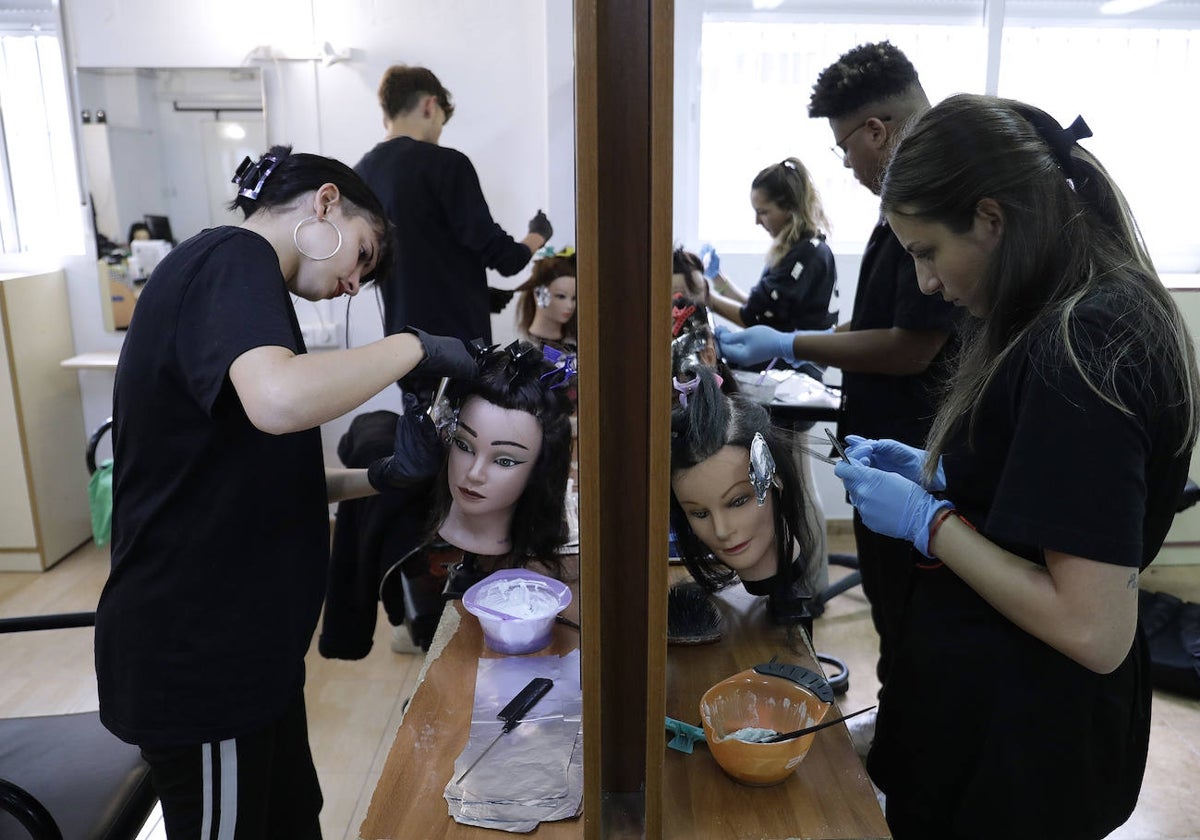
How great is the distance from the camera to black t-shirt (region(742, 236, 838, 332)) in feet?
8.94

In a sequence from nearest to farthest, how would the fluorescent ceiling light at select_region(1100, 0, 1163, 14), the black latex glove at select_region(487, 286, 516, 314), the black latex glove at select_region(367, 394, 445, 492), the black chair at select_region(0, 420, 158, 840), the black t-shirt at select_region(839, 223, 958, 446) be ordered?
the black chair at select_region(0, 420, 158, 840), the black latex glove at select_region(367, 394, 445, 492), the black t-shirt at select_region(839, 223, 958, 446), the black latex glove at select_region(487, 286, 516, 314), the fluorescent ceiling light at select_region(1100, 0, 1163, 14)

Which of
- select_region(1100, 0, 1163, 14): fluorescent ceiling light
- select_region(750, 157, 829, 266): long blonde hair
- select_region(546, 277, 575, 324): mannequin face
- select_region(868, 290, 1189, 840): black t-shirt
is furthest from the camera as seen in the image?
select_region(1100, 0, 1163, 14): fluorescent ceiling light

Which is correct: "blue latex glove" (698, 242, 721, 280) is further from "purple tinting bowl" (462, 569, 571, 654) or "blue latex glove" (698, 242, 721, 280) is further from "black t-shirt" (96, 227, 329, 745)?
"black t-shirt" (96, 227, 329, 745)

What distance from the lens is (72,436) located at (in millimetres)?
3600

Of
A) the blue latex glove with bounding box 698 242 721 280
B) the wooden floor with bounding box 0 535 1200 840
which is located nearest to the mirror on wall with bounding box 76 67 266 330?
the wooden floor with bounding box 0 535 1200 840

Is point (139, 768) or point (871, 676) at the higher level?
point (139, 768)

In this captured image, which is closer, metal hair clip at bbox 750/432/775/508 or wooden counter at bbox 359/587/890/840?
wooden counter at bbox 359/587/890/840

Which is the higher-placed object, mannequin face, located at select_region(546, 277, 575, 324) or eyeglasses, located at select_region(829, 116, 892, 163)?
eyeglasses, located at select_region(829, 116, 892, 163)

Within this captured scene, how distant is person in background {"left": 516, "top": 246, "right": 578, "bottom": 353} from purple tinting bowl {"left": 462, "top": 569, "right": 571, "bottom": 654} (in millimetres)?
1261

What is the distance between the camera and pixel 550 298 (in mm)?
2779

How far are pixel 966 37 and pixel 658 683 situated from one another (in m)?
3.09

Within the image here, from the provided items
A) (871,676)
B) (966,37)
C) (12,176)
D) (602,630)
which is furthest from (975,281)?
(12,176)

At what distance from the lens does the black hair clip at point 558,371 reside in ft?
5.47

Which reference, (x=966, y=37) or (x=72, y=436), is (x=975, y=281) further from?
(x=72, y=436)
